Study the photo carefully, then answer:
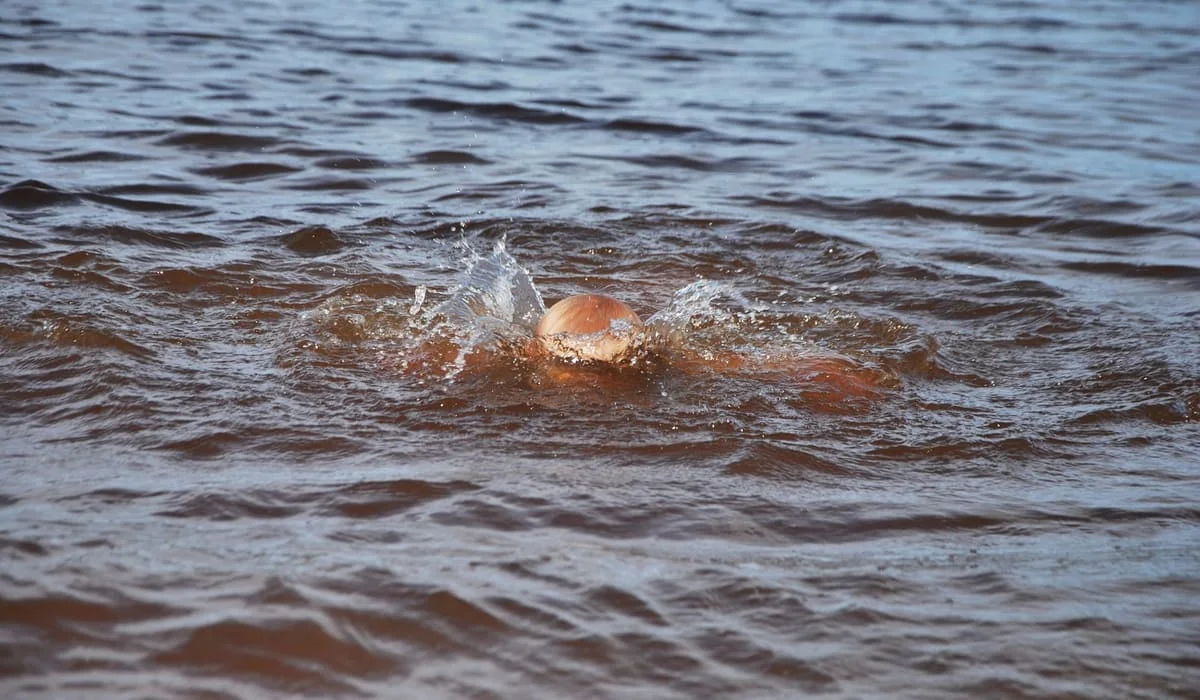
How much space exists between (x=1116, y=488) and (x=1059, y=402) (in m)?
0.81

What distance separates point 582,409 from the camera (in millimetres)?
4473

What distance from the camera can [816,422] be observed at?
174 inches

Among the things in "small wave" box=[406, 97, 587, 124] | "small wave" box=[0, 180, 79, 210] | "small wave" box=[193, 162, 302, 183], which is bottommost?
"small wave" box=[193, 162, 302, 183]

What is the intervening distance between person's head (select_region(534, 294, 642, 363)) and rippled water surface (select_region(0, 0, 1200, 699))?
0.09 m

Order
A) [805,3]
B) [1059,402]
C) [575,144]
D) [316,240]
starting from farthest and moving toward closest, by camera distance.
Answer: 1. [805,3]
2. [575,144]
3. [316,240]
4. [1059,402]

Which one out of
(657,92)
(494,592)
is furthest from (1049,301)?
(657,92)

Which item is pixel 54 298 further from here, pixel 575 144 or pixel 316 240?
pixel 575 144

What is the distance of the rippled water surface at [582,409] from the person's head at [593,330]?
9 centimetres

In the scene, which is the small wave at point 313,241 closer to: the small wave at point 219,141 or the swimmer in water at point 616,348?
the swimmer in water at point 616,348

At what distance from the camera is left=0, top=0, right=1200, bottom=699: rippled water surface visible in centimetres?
288

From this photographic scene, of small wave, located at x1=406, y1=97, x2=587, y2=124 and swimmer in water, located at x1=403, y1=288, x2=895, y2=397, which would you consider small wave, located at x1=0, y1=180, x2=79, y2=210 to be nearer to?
swimmer in water, located at x1=403, y1=288, x2=895, y2=397

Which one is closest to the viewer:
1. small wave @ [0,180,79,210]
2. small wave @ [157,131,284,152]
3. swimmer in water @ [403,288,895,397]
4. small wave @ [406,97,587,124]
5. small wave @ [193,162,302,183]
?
swimmer in water @ [403,288,895,397]

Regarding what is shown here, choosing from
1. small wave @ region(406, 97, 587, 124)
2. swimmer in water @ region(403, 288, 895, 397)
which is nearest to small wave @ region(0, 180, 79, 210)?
swimmer in water @ region(403, 288, 895, 397)

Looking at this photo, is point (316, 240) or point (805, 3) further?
point (805, 3)
